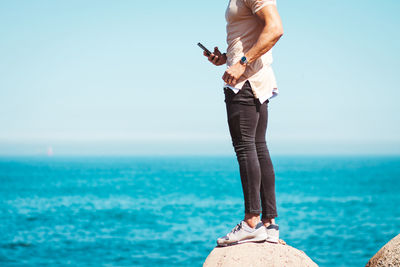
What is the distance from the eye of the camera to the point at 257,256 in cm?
451

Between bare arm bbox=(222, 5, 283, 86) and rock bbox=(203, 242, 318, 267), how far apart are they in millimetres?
1725

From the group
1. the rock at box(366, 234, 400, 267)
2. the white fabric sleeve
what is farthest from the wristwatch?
the rock at box(366, 234, 400, 267)

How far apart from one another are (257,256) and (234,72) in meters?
1.81

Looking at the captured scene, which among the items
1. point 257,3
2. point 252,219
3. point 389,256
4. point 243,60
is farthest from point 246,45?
point 389,256

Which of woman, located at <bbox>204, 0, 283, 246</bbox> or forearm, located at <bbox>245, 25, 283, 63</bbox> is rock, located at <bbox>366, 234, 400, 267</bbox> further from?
forearm, located at <bbox>245, 25, 283, 63</bbox>

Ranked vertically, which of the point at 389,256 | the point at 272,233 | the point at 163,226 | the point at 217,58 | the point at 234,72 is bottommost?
the point at 163,226

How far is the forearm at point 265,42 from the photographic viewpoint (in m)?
4.16

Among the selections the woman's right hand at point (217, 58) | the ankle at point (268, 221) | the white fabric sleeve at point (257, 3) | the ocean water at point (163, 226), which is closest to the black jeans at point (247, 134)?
the ankle at point (268, 221)

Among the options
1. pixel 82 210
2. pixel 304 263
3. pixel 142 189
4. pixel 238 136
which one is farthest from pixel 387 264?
pixel 142 189

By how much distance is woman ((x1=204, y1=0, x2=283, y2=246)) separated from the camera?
13.8ft

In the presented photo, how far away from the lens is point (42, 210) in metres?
45.7

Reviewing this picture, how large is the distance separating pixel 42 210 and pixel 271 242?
44568mm

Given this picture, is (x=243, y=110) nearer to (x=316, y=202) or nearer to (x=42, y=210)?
(x=42, y=210)

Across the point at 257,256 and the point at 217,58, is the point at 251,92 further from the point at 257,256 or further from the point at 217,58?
the point at 257,256
